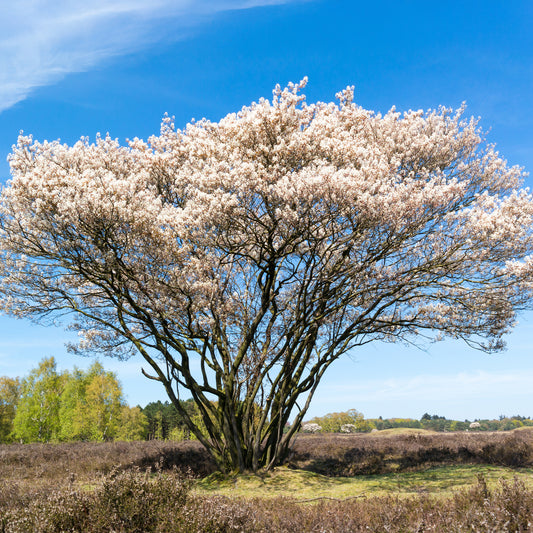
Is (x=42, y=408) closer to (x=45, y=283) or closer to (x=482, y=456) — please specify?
(x=45, y=283)

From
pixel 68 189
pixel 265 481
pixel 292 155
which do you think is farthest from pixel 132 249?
pixel 265 481

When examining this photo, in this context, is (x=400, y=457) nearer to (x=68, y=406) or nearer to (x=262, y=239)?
(x=262, y=239)

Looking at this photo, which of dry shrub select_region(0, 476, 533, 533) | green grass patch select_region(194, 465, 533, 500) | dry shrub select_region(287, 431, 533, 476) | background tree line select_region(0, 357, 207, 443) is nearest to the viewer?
dry shrub select_region(0, 476, 533, 533)

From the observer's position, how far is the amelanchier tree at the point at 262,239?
11852mm

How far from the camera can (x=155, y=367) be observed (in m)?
14.2

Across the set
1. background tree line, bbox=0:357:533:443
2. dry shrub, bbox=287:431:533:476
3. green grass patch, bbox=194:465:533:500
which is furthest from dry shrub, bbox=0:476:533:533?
background tree line, bbox=0:357:533:443

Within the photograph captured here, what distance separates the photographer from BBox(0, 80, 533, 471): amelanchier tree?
38.9 ft

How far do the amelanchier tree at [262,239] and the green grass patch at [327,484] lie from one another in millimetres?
1065

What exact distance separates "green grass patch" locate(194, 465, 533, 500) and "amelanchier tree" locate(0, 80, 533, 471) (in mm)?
1065

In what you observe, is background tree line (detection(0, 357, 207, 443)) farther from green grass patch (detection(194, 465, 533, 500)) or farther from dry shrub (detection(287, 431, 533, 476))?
green grass patch (detection(194, 465, 533, 500))

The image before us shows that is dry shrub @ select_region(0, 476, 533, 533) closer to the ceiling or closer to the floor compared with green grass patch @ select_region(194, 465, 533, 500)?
closer to the ceiling

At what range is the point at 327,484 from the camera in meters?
11.9

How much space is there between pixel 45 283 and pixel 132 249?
375cm

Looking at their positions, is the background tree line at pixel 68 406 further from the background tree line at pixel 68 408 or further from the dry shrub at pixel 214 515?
the dry shrub at pixel 214 515
